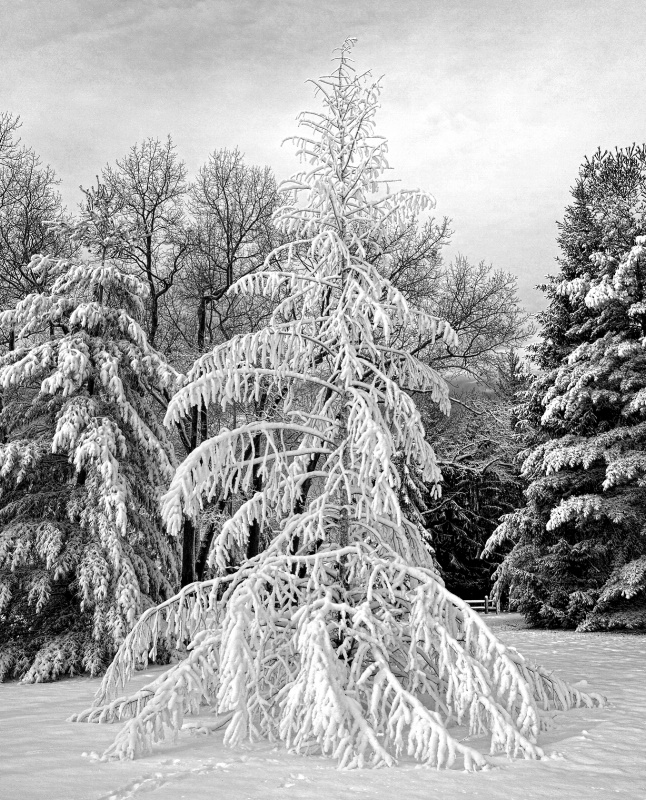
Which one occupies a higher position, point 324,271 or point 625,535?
point 324,271

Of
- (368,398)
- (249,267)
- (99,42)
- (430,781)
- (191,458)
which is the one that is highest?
(99,42)

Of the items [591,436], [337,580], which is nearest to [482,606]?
[591,436]

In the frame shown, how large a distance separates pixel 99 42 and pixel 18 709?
1314cm

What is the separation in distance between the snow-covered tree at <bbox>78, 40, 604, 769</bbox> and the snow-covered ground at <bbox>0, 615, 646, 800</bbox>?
0.18 metres

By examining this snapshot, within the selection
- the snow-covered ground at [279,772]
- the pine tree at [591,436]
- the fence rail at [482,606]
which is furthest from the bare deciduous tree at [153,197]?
the fence rail at [482,606]

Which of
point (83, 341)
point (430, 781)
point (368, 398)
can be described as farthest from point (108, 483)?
point (430, 781)

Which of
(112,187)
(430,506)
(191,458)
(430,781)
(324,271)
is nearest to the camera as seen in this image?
(430,781)

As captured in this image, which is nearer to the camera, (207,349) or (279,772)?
(279,772)

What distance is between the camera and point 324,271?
7.37 m

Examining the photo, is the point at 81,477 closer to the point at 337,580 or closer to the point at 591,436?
the point at 337,580

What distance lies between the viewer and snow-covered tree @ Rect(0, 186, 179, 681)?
1052 centimetres

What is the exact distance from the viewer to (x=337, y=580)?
21.9 feet

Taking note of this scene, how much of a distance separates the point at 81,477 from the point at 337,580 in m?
6.75

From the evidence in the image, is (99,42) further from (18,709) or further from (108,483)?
(18,709)
